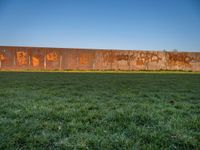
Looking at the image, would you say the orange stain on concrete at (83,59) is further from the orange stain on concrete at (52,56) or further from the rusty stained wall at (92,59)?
the orange stain on concrete at (52,56)

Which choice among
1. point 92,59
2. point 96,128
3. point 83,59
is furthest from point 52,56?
point 96,128

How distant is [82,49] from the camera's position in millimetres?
19688

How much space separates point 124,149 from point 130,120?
31.5 inches

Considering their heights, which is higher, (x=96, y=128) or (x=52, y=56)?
(x=52, y=56)

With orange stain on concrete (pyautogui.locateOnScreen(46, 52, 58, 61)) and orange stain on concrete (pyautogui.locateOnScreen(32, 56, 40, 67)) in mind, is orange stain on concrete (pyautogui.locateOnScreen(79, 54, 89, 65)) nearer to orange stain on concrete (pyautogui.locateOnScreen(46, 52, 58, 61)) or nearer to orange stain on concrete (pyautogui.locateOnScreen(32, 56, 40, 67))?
orange stain on concrete (pyautogui.locateOnScreen(46, 52, 58, 61))

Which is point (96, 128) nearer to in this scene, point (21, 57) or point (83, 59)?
point (83, 59)

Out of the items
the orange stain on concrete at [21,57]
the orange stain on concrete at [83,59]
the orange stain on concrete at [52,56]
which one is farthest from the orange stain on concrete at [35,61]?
the orange stain on concrete at [83,59]

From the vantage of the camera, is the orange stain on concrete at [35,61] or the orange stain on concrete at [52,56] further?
the orange stain on concrete at [52,56]

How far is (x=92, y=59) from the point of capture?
20.0m

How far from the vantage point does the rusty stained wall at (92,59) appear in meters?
18.8

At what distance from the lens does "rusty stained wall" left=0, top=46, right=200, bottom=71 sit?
61.7 ft

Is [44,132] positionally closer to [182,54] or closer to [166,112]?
[166,112]

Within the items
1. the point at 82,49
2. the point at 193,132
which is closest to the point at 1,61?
the point at 82,49

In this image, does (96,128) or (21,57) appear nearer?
(96,128)
